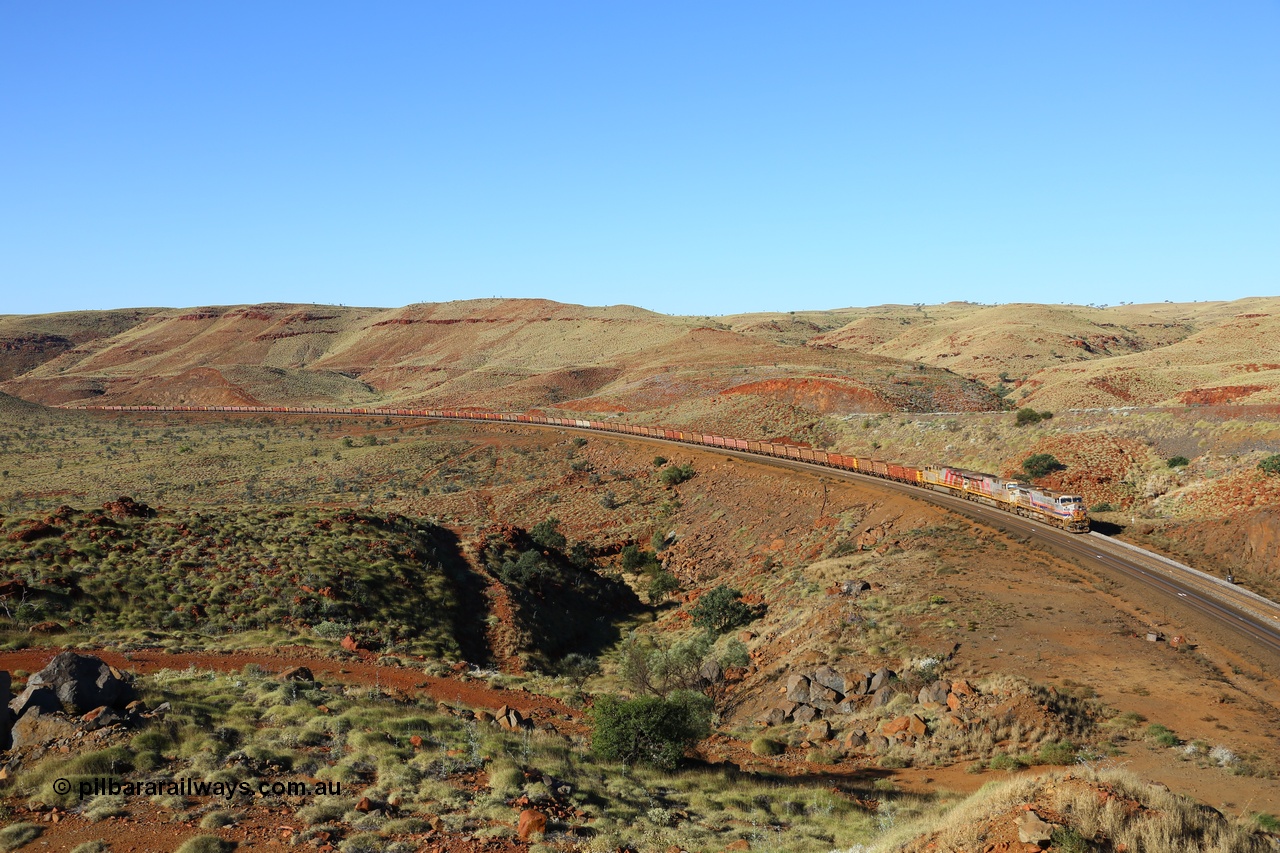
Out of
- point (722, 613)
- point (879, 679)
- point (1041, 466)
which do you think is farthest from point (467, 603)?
point (1041, 466)

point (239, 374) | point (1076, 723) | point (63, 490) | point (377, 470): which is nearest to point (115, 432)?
point (63, 490)

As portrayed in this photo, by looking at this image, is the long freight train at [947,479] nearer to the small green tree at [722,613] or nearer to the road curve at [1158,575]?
the road curve at [1158,575]

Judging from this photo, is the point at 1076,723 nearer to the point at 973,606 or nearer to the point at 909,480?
the point at 973,606

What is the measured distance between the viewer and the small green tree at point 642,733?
18.8m

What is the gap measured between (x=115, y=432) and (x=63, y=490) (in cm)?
4382

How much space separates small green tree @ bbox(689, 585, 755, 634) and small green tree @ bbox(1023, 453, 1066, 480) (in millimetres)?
25945

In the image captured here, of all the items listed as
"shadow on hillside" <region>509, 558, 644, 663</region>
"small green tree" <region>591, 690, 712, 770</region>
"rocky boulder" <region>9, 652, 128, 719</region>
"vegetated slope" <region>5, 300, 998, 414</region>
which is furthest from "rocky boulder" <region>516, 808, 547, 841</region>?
"vegetated slope" <region>5, 300, 998, 414</region>

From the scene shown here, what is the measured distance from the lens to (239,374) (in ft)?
544

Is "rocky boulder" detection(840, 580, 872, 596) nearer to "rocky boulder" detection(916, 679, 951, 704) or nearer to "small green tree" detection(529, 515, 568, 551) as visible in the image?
"rocky boulder" detection(916, 679, 951, 704)

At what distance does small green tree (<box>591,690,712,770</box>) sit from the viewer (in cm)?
1881

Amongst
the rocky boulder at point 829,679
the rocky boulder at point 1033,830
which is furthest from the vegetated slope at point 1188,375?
the rocky boulder at point 1033,830

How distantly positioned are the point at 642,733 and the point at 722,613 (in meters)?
16.6

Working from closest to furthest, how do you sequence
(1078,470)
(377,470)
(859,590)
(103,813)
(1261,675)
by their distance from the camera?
(103,813) < (1261,675) < (859,590) < (1078,470) < (377,470)

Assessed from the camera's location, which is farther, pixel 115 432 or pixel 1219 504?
pixel 115 432
